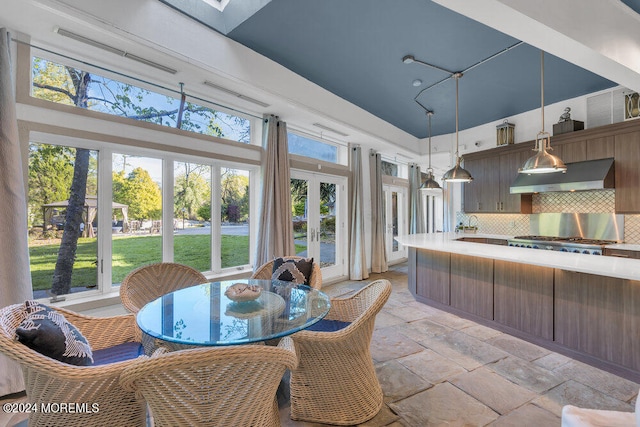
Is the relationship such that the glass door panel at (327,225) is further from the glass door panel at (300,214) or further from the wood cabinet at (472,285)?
the wood cabinet at (472,285)

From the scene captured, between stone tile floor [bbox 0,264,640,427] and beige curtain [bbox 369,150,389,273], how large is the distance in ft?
9.53

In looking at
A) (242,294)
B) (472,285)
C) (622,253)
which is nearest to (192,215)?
(242,294)

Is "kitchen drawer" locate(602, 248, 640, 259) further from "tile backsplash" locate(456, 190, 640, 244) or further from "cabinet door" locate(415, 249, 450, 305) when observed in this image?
"cabinet door" locate(415, 249, 450, 305)

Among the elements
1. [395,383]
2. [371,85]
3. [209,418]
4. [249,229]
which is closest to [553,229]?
[371,85]

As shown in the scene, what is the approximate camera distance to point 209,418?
116 centimetres

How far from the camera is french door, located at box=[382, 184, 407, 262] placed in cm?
704

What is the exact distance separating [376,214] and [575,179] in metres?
3.25

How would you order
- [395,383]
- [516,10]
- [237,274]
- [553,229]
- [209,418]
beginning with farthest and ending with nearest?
1. [553,229]
2. [237,274]
3. [395,383]
4. [516,10]
5. [209,418]

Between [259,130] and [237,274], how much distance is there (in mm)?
2123

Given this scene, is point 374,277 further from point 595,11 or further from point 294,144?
point 595,11

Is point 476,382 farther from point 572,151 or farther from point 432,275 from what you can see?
point 572,151

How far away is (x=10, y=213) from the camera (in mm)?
2111

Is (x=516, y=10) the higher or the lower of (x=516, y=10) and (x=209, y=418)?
the higher

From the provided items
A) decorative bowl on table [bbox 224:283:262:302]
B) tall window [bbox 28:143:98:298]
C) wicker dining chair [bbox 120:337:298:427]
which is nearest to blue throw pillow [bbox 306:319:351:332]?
decorative bowl on table [bbox 224:283:262:302]
